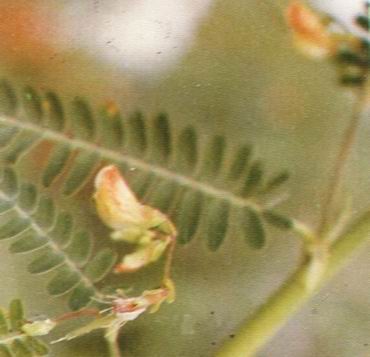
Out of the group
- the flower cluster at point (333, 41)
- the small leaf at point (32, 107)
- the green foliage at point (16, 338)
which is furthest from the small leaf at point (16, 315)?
the flower cluster at point (333, 41)

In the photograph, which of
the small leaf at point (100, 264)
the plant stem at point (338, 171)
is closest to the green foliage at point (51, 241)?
the small leaf at point (100, 264)

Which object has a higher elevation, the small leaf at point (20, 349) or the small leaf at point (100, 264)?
the small leaf at point (100, 264)

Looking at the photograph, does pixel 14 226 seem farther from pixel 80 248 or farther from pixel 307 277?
pixel 307 277

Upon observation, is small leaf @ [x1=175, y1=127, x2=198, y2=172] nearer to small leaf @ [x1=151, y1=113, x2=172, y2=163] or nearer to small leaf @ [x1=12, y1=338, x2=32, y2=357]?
small leaf @ [x1=151, y1=113, x2=172, y2=163]

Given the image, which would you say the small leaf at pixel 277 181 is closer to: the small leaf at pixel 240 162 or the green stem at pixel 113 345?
the small leaf at pixel 240 162

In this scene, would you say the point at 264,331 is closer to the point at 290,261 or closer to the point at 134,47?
the point at 290,261

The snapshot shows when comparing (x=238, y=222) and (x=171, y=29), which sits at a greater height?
(x=171, y=29)

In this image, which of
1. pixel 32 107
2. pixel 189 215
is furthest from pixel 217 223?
pixel 32 107

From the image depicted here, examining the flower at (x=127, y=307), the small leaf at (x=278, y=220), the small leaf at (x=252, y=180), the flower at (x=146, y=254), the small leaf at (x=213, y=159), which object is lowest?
the flower at (x=127, y=307)

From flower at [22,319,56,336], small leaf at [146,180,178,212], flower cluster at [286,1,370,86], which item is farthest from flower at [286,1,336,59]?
flower at [22,319,56,336]

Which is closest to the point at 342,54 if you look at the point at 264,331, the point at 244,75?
the point at 244,75
